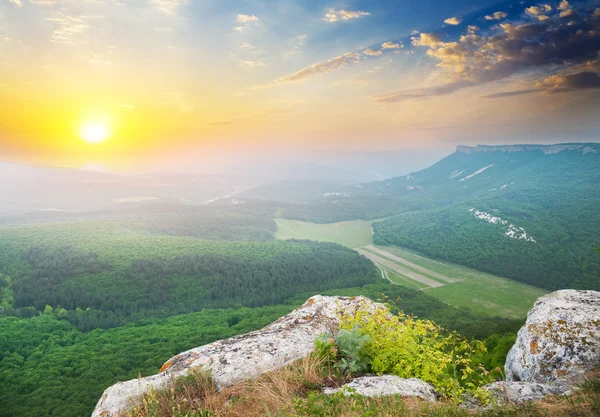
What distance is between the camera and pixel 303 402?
6871 millimetres

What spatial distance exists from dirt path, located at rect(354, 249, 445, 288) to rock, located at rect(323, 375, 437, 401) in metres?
127

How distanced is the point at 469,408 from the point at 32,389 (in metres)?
87.5

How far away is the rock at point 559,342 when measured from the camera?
32.7 ft

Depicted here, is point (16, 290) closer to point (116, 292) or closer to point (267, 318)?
point (116, 292)

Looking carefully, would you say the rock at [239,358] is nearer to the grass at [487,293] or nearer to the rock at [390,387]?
the rock at [390,387]

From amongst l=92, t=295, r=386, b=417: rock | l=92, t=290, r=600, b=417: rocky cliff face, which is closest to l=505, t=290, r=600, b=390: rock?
l=92, t=290, r=600, b=417: rocky cliff face

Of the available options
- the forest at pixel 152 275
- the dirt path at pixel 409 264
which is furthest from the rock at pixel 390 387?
the dirt path at pixel 409 264

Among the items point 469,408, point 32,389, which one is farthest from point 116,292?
point 469,408

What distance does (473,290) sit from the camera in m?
116

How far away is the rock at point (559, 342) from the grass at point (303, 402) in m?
1.53

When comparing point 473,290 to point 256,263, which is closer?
point 473,290

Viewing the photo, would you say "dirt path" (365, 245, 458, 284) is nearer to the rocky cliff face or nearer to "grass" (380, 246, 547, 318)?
"grass" (380, 246, 547, 318)

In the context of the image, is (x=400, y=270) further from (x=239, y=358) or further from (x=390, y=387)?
(x=390, y=387)

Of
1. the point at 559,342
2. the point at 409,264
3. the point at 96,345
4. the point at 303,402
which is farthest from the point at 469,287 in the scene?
the point at 303,402
